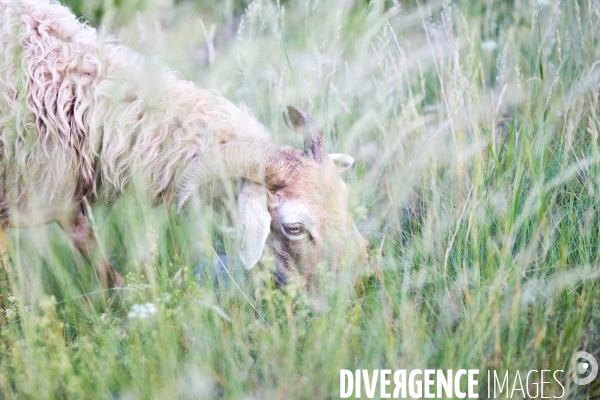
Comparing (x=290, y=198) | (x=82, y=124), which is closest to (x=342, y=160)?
(x=290, y=198)

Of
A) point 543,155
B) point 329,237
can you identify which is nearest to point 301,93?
point 329,237

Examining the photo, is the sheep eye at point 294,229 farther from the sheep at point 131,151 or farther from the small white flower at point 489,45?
the small white flower at point 489,45

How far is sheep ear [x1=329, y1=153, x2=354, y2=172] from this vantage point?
153 inches

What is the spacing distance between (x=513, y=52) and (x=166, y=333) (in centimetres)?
347

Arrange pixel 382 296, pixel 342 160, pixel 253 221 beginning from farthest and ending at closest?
pixel 342 160 < pixel 253 221 < pixel 382 296

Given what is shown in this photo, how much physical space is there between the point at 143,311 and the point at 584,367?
1822 mm

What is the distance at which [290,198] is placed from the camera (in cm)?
340

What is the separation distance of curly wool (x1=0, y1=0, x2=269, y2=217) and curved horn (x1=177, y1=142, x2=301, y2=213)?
0.39 feet

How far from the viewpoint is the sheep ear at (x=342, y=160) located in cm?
389

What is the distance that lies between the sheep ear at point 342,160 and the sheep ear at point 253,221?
65 cm

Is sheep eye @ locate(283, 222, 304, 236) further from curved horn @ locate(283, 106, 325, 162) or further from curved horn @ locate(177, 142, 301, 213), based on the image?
curved horn @ locate(283, 106, 325, 162)

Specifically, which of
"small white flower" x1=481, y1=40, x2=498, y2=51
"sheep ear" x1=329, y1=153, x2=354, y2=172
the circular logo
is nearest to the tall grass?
the circular logo

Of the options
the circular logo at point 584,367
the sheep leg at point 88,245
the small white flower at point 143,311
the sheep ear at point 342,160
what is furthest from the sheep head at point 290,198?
the circular logo at point 584,367

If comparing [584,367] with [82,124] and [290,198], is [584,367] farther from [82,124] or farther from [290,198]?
[82,124]
